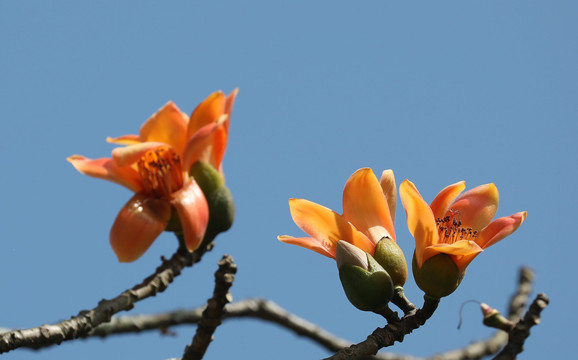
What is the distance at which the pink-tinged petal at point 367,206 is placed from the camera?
5.87 feet

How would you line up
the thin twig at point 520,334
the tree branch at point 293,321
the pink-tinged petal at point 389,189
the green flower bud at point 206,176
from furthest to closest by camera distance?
the tree branch at point 293,321, the green flower bud at point 206,176, the thin twig at point 520,334, the pink-tinged petal at point 389,189

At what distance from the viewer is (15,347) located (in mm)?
1745

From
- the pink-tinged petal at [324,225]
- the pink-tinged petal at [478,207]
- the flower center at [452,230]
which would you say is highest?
the pink-tinged petal at [478,207]

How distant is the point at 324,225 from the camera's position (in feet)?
5.82

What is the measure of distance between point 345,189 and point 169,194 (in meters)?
0.65

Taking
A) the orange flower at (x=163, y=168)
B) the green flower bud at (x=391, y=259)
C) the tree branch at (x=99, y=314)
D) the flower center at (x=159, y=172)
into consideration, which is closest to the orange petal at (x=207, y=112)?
the orange flower at (x=163, y=168)

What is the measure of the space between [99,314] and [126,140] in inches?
25.3

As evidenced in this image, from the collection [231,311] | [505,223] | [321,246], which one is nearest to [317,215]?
[321,246]

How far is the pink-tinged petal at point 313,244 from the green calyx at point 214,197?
600 mm

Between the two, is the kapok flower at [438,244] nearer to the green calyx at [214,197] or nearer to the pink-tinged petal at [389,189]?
the pink-tinged petal at [389,189]

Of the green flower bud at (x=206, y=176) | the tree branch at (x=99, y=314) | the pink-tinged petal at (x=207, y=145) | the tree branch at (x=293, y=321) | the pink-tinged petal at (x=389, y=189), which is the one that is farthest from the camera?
the tree branch at (x=293, y=321)

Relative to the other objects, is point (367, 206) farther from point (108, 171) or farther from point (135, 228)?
point (108, 171)

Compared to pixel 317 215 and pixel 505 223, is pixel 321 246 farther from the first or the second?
pixel 505 223

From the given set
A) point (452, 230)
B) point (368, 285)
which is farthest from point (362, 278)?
point (452, 230)
